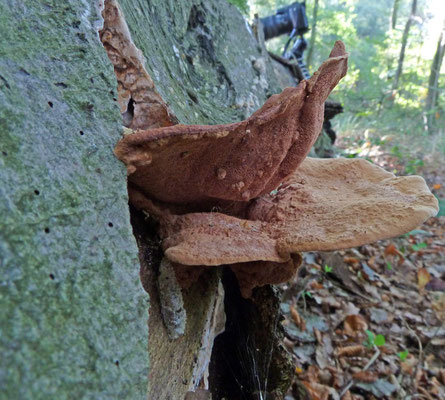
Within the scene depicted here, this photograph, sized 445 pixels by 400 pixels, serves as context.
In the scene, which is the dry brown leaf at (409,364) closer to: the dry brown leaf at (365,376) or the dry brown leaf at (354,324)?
the dry brown leaf at (365,376)

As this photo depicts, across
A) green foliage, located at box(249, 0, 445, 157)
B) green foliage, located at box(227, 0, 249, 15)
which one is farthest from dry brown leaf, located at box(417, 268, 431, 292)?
green foliage, located at box(249, 0, 445, 157)

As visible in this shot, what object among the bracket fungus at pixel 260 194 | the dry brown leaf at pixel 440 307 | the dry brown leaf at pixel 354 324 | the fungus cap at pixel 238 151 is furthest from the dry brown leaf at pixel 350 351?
the fungus cap at pixel 238 151

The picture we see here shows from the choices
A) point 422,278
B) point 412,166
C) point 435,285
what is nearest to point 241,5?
point 422,278

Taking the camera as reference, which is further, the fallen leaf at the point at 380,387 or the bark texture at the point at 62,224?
the fallen leaf at the point at 380,387

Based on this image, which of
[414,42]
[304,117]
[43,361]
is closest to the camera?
[43,361]

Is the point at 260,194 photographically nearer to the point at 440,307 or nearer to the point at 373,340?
the point at 373,340

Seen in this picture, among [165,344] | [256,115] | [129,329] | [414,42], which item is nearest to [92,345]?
[129,329]

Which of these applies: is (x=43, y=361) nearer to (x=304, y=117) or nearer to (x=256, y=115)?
(x=256, y=115)

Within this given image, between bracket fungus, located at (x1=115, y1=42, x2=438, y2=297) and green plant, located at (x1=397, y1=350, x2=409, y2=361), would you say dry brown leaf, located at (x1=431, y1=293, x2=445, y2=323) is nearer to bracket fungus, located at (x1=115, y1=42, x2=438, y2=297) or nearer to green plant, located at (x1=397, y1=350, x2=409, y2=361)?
green plant, located at (x1=397, y1=350, x2=409, y2=361)

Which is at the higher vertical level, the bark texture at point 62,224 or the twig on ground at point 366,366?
the bark texture at point 62,224
